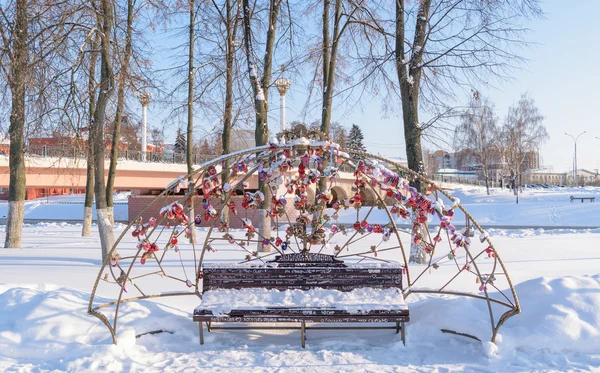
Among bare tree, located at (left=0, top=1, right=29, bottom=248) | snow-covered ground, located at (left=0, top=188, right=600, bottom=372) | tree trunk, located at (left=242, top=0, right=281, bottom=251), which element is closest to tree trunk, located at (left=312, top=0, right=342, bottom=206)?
tree trunk, located at (left=242, top=0, right=281, bottom=251)

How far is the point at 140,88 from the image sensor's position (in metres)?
11.2

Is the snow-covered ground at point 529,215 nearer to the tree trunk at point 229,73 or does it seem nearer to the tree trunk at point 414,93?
the tree trunk at point 229,73

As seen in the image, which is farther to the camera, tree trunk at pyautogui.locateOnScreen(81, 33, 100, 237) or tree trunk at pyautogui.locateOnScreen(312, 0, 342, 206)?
tree trunk at pyautogui.locateOnScreen(312, 0, 342, 206)

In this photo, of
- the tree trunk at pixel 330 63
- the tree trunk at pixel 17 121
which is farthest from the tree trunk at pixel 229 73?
the tree trunk at pixel 17 121

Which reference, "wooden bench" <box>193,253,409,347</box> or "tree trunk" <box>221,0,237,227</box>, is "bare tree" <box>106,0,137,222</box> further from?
"wooden bench" <box>193,253,409,347</box>

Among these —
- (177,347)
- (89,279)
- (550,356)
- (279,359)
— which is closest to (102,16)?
(89,279)

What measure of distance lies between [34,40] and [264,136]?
5.26 m

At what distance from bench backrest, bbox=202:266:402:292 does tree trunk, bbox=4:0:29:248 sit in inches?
330

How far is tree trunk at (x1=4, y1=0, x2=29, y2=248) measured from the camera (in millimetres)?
11930

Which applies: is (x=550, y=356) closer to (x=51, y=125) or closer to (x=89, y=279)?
(x=89, y=279)

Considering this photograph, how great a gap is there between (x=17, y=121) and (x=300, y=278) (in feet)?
31.7

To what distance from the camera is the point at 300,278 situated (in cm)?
605

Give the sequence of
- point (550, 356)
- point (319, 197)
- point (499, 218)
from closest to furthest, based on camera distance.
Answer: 1. point (550, 356)
2. point (319, 197)
3. point (499, 218)

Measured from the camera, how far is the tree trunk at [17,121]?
11.9 metres
